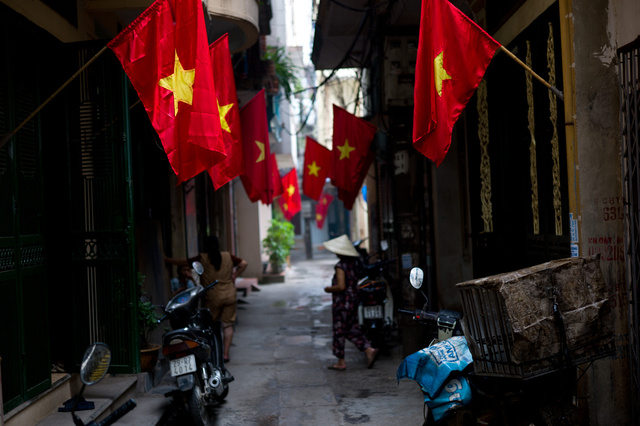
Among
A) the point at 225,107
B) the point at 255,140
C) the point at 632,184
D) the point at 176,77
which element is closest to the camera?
the point at 632,184

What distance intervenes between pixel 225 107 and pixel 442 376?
4.13m

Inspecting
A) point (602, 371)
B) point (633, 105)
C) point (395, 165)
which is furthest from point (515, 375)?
point (395, 165)

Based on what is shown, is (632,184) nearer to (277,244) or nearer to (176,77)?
(176,77)

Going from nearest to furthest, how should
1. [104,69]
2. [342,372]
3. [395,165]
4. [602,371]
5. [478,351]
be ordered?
1. [478,351]
2. [602,371]
3. [104,69]
4. [342,372]
5. [395,165]

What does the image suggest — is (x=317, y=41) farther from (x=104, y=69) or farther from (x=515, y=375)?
(x=515, y=375)

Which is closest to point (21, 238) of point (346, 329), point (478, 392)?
point (478, 392)

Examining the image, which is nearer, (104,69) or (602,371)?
(602,371)

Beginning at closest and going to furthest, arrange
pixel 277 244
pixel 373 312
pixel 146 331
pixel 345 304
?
1. pixel 146 331
2. pixel 345 304
3. pixel 373 312
4. pixel 277 244

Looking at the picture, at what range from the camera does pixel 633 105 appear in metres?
4.79

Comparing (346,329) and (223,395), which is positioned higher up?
(346,329)

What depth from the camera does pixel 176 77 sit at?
203 inches

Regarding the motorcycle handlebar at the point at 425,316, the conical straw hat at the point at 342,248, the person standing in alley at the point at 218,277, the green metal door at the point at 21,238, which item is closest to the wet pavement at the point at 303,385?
the person standing in alley at the point at 218,277

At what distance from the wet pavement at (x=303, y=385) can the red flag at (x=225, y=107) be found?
2.48m

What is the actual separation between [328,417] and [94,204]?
10.5 ft
